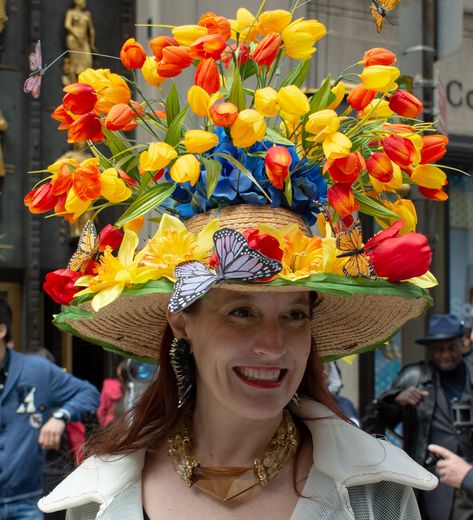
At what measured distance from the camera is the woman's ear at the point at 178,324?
3.10 m

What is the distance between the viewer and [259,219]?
9.64 feet

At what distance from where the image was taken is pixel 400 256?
9.17ft

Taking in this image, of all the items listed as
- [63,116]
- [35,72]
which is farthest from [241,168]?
[35,72]

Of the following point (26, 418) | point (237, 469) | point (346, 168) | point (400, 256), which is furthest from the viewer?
point (26, 418)

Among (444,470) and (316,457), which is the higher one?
(316,457)

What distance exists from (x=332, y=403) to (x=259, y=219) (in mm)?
637

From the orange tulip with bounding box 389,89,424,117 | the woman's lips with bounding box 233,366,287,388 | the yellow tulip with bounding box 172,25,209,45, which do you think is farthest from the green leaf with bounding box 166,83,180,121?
the woman's lips with bounding box 233,366,287,388

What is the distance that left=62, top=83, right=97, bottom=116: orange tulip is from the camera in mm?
3080

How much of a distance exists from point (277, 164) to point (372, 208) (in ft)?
1.17

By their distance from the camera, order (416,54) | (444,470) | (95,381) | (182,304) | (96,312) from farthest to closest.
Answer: (95,381) → (416,54) → (444,470) → (96,312) → (182,304)

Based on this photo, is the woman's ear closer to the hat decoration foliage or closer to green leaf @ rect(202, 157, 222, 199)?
the hat decoration foliage

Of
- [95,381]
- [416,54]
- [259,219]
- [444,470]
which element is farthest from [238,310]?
[95,381]

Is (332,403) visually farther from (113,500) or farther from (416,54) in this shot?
(416,54)

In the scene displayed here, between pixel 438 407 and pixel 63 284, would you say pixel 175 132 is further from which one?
pixel 438 407
